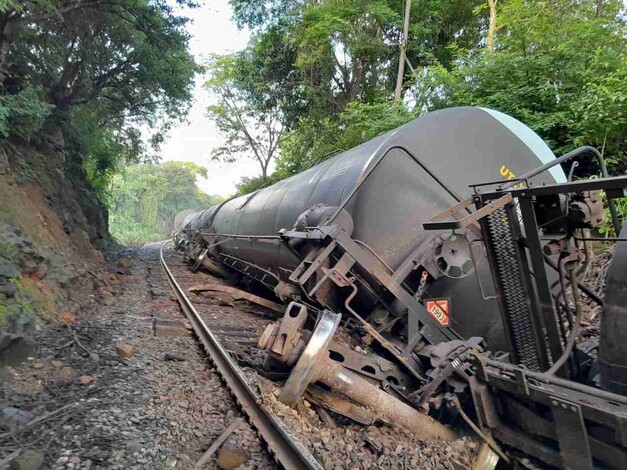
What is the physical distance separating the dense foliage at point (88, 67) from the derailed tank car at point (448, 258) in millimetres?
6310

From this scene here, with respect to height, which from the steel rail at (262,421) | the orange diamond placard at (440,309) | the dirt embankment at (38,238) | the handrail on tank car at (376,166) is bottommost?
the dirt embankment at (38,238)

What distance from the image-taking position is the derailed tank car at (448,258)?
9.05 ft

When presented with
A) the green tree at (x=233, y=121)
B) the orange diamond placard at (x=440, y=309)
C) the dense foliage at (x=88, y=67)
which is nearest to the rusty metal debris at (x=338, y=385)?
the orange diamond placard at (x=440, y=309)

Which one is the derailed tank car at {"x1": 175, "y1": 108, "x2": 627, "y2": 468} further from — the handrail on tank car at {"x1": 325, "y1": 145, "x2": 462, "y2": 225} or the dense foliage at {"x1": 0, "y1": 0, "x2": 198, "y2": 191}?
the dense foliage at {"x1": 0, "y1": 0, "x2": 198, "y2": 191}

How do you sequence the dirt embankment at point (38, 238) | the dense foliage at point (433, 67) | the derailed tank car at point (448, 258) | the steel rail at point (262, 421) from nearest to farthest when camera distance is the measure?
the steel rail at point (262, 421), the derailed tank car at point (448, 258), the dirt embankment at point (38, 238), the dense foliage at point (433, 67)

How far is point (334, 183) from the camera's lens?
4691mm

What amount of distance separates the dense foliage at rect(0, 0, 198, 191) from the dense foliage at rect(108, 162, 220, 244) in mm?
24862

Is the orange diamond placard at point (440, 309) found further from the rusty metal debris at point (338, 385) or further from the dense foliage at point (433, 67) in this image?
the dense foliage at point (433, 67)

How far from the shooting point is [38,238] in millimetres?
8328

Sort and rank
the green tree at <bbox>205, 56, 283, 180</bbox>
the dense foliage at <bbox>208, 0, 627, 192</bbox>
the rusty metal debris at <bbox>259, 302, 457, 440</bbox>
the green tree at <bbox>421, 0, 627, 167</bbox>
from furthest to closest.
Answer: the green tree at <bbox>205, 56, 283, 180</bbox>
the dense foliage at <bbox>208, 0, 627, 192</bbox>
the green tree at <bbox>421, 0, 627, 167</bbox>
the rusty metal debris at <bbox>259, 302, 457, 440</bbox>

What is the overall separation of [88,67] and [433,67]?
9.81 metres

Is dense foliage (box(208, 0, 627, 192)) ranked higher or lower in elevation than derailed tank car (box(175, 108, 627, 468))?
higher

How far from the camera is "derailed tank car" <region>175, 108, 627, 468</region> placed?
2.76 metres

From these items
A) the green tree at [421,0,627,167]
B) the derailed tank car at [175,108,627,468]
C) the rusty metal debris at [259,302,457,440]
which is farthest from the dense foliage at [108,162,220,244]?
the rusty metal debris at [259,302,457,440]
